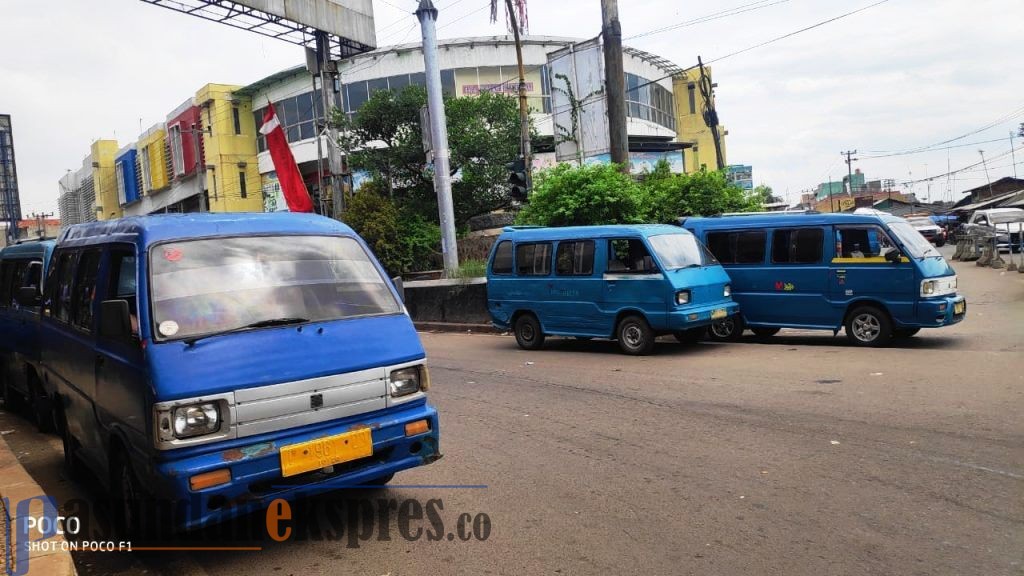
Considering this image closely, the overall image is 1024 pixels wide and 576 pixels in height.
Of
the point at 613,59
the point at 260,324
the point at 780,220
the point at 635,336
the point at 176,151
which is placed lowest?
the point at 635,336

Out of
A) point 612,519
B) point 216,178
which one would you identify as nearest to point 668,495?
point 612,519

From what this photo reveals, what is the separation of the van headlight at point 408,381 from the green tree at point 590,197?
11.3 m

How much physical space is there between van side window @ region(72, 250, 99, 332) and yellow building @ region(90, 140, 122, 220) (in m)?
66.2

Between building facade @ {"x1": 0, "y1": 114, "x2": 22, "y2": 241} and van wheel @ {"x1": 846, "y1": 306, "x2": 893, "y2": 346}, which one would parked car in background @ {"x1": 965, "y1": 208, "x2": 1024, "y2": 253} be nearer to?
van wheel @ {"x1": 846, "y1": 306, "x2": 893, "y2": 346}

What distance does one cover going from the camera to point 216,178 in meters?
43.6

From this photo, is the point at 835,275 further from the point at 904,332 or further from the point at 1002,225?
the point at 1002,225

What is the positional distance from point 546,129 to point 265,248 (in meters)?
32.8

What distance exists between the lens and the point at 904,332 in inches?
460

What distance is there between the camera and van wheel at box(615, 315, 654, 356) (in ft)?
37.2

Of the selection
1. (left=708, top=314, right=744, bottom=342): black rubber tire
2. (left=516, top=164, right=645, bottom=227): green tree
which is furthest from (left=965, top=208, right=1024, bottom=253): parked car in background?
(left=708, top=314, right=744, bottom=342): black rubber tire

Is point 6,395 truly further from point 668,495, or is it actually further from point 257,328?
point 668,495

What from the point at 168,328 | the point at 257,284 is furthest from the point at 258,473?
the point at 257,284

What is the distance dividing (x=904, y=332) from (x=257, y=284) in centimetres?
1046

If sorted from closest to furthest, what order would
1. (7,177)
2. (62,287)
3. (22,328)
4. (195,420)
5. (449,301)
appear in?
(195,420), (62,287), (22,328), (449,301), (7,177)
